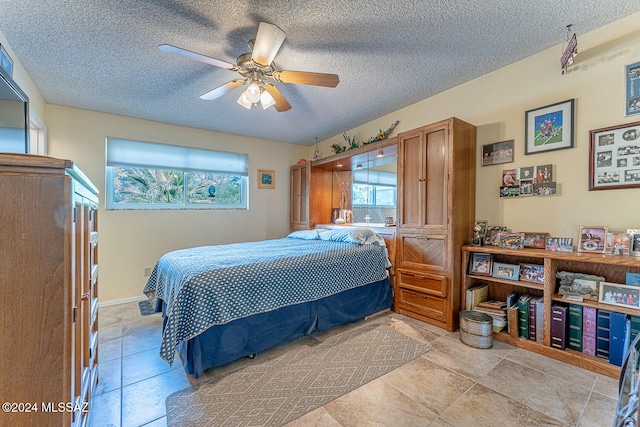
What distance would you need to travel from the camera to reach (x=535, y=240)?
2352mm

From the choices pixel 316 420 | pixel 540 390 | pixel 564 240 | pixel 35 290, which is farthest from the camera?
pixel 564 240

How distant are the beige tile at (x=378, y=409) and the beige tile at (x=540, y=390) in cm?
58

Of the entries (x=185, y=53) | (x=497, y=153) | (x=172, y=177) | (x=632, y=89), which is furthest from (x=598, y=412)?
(x=172, y=177)

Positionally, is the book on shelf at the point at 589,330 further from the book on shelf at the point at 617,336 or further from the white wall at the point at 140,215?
the white wall at the point at 140,215

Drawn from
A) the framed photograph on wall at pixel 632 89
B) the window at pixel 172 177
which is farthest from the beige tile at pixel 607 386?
the window at pixel 172 177

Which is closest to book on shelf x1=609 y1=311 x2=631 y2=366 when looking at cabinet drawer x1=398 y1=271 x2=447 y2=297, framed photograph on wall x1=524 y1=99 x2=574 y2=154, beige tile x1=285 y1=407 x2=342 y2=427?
cabinet drawer x1=398 y1=271 x2=447 y2=297

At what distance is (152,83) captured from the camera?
8.89 feet

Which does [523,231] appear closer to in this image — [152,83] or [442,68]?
[442,68]

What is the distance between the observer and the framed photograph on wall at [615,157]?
74.6 inches

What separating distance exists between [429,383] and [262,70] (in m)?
2.58

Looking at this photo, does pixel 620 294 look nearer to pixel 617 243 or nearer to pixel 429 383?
pixel 617 243

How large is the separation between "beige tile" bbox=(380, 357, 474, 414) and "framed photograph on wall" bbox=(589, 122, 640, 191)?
1820mm

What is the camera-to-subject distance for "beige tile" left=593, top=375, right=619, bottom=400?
166 cm

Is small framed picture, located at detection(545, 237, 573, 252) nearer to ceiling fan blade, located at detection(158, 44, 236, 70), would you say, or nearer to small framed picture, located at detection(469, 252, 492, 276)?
small framed picture, located at detection(469, 252, 492, 276)
